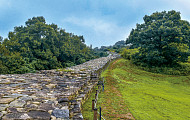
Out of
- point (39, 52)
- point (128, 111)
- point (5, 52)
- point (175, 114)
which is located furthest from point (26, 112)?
point (39, 52)

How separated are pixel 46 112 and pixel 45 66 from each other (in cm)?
1570

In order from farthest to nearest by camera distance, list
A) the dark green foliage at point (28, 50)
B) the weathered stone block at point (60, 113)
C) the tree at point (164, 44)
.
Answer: the tree at point (164, 44) < the dark green foliage at point (28, 50) < the weathered stone block at point (60, 113)

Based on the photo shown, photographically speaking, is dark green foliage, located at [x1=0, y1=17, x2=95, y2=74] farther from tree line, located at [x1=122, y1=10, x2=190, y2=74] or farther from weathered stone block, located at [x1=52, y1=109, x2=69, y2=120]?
tree line, located at [x1=122, y1=10, x2=190, y2=74]

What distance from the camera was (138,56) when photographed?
704 inches

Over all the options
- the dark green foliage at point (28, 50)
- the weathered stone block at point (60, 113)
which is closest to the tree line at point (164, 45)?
the dark green foliage at point (28, 50)

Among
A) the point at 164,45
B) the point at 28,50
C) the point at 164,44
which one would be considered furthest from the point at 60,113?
the point at 164,45

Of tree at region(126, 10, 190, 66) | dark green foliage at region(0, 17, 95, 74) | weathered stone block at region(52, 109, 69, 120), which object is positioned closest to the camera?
weathered stone block at region(52, 109, 69, 120)

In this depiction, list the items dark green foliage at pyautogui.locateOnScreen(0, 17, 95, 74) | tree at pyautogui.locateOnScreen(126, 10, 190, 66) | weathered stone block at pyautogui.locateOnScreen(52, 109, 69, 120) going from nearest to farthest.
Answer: weathered stone block at pyautogui.locateOnScreen(52, 109, 69, 120) → dark green foliage at pyautogui.locateOnScreen(0, 17, 95, 74) → tree at pyautogui.locateOnScreen(126, 10, 190, 66)

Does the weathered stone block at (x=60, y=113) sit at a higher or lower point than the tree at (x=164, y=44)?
lower

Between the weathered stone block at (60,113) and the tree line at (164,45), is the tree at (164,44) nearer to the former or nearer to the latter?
the tree line at (164,45)

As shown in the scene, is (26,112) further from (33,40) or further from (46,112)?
(33,40)

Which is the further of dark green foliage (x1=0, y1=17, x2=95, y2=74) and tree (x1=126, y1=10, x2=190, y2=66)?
tree (x1=126, y1=10, x2=190, y2=66)

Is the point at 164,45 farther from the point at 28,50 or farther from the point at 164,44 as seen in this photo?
the point at 28,50

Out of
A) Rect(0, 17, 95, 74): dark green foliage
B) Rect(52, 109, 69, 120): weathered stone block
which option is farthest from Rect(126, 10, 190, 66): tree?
Rect(52, 109, 69, 120): weathered stone block
